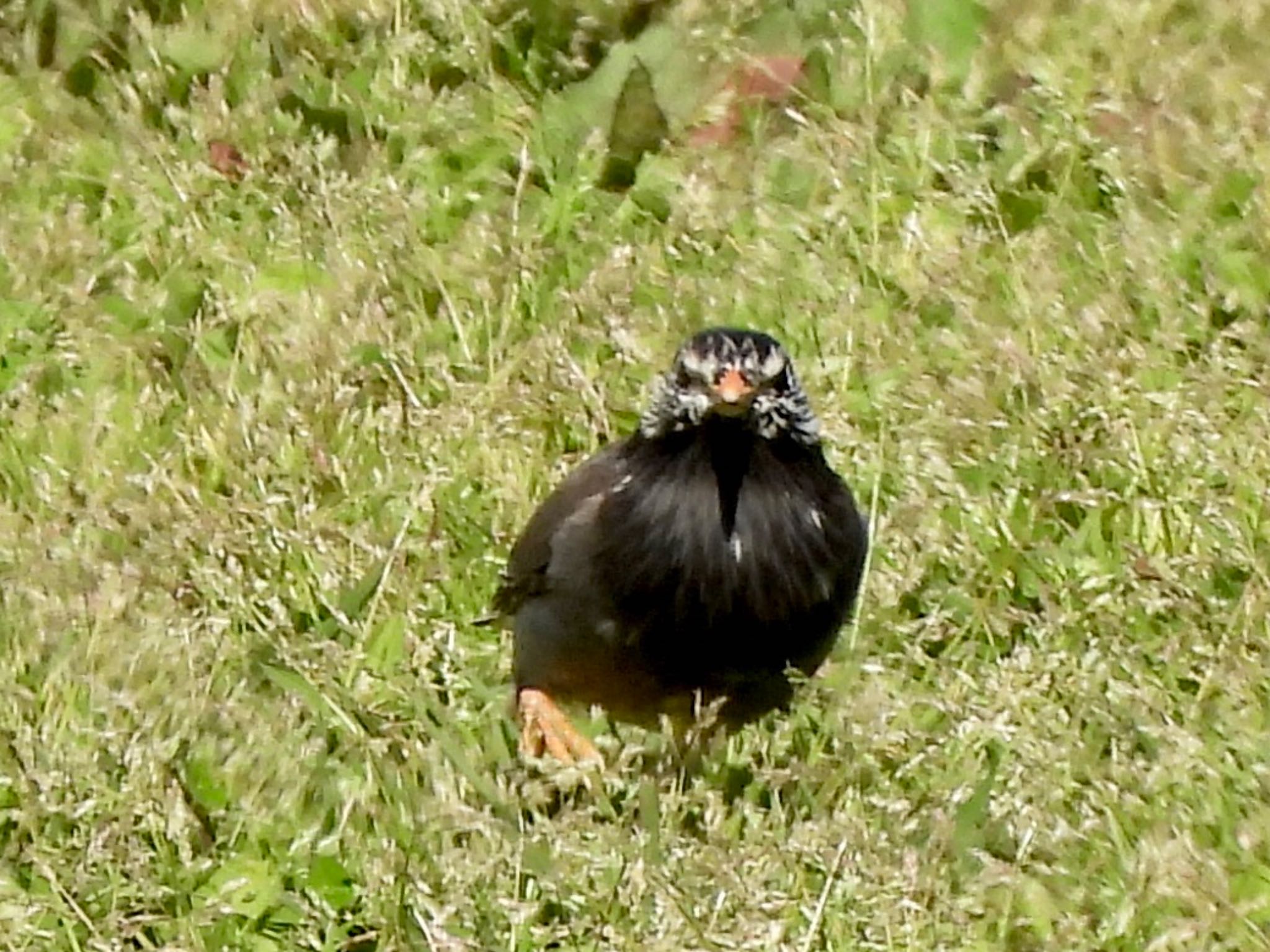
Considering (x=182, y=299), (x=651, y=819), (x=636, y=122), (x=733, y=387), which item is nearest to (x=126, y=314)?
(x=182, y=299)

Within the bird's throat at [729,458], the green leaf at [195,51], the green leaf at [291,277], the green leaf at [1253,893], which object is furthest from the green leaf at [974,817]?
the green leaf at [195,51]

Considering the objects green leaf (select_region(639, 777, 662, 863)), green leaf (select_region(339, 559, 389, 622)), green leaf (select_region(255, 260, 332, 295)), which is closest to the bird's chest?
green leaf (select_region(639, 777, 662, 863))

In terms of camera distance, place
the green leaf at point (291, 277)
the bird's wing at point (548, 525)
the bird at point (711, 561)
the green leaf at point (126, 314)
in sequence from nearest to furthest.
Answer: the bird at point (711, 561)
the bird's wing at point (548, 525)
the green leaf at point (126, 314)
the green leaf at point (291, 277)

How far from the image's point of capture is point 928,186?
5840 mm

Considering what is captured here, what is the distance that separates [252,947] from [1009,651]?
4.81 feet

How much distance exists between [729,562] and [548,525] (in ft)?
1.45

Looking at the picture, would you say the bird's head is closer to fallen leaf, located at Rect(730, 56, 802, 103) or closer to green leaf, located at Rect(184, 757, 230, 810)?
green leaf, located at Rect(184, 757, 230, 810)

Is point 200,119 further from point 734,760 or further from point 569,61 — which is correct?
point 734,760

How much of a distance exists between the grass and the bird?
106 millimetres

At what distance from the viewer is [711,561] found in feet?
13.4

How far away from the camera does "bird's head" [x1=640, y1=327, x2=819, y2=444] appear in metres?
3.99

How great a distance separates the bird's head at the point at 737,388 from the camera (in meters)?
3.99

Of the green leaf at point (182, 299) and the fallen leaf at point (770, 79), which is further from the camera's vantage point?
the fallen leaf at point (770, 79)

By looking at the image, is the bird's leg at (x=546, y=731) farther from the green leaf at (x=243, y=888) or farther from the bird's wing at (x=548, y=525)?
the green leaf at (x=243, y=888)
